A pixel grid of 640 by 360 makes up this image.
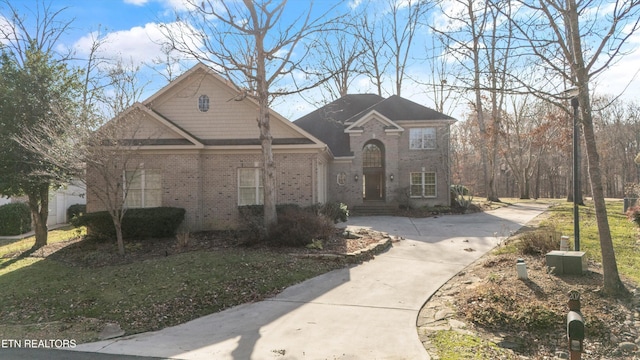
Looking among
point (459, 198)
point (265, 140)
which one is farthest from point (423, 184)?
point (265, 140)

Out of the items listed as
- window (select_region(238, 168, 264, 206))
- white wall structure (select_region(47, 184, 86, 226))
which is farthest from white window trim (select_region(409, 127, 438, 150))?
white wall structure (select_region(47, 184, 86, 226))

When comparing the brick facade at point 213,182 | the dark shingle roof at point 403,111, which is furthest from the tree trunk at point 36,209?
the dark shingle roof at point 403,111

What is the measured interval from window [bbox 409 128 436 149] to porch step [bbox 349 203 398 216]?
13.9ft

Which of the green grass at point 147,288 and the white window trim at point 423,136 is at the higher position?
the white window trim at point 423,136

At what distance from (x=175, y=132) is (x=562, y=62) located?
481 inches

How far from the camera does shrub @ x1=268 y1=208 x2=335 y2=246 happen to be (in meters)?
10.6

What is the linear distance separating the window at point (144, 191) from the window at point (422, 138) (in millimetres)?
15231

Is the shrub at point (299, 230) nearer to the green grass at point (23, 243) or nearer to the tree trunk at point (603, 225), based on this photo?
the tree trunk at point (603, 225)

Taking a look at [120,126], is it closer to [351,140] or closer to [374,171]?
[351,140]

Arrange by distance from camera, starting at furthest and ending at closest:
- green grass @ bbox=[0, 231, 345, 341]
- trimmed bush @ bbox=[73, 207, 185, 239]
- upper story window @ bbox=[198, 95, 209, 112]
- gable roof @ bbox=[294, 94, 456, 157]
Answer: gable roof @ bbox=[294, 94, 456, 157] → upper story window @ bbox=[198, 95, 209, 112] → trimmed bush @ bbox=[73, 207, 185, 239] → green grass @ bbox=[0, 231, 345, 341]

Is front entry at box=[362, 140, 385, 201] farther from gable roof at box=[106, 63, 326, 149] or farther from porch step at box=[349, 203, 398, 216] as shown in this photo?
gable roof at box=[106, 63, 326, 149]

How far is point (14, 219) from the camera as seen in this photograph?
750 inches

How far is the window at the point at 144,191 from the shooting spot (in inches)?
567

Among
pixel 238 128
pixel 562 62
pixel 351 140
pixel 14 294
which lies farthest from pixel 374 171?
pixel 14 294
